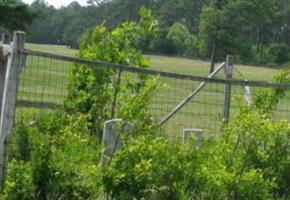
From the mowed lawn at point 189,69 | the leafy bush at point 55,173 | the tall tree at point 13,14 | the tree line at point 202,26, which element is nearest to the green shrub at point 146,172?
the leafy bush at point 55,173

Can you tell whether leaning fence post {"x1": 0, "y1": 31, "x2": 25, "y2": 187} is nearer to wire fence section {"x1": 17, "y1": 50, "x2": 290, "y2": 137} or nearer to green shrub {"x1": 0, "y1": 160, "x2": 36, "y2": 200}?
wire fence section {"x1": 17, "y1": 50, "x2": 290, "y2": 137}

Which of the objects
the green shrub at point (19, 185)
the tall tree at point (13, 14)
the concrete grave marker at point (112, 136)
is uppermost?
the tall tree at point (13, 14)

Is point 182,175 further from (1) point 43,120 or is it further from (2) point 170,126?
(2) point 170,126

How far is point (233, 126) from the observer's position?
238 inches

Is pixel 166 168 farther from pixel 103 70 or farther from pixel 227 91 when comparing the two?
pixel 227 91

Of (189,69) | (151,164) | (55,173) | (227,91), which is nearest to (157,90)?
(151,164)

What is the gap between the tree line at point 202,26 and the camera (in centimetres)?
7644

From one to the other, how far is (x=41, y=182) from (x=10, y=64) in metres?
1.27

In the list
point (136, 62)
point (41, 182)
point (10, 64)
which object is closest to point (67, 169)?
point (41, 182)

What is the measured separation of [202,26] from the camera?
3081 inches

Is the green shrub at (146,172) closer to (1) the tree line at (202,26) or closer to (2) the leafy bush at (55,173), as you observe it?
(2) the leafy bush at (55,173)

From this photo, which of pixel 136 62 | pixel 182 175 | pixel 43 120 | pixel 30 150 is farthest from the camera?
pixel 136 62

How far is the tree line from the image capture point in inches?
3009

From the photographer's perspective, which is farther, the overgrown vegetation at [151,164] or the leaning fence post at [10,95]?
the leaning fence post at [10,95]
